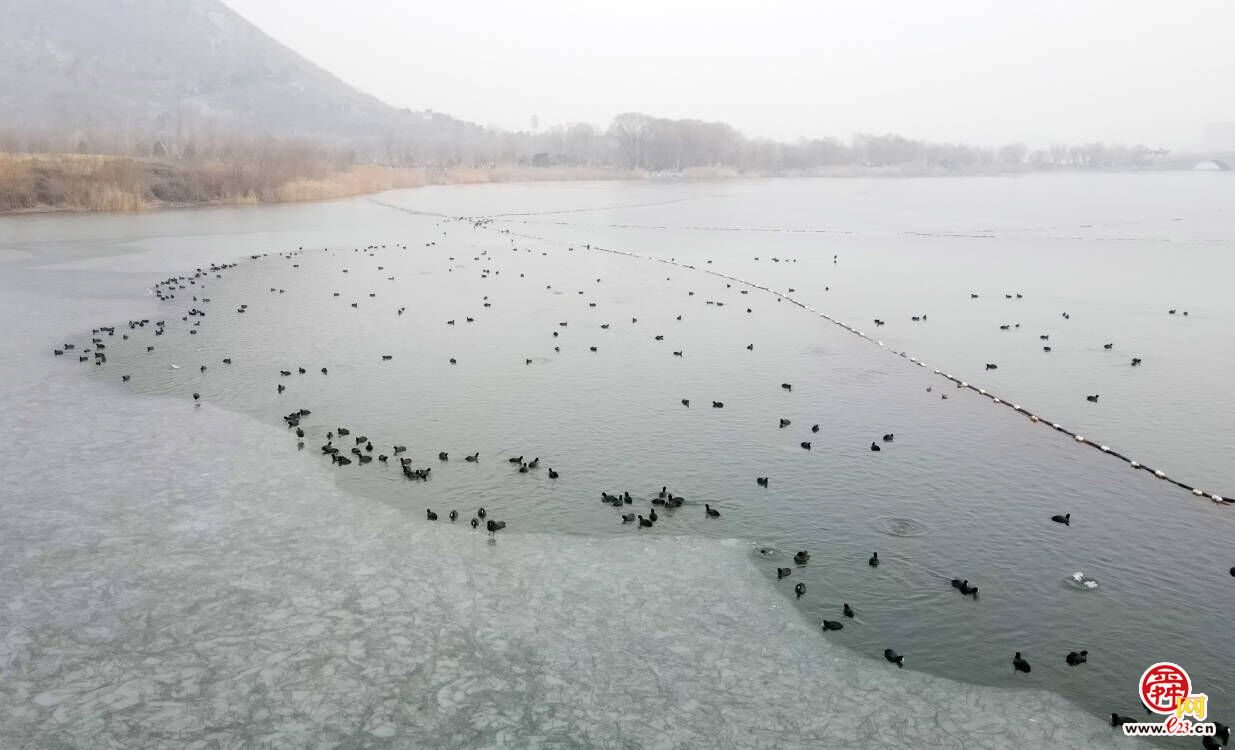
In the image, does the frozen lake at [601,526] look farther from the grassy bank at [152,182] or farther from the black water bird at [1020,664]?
the grassy bank at [152,182]

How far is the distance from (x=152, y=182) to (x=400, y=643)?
7886cm

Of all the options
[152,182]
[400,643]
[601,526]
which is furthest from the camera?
[152,182]

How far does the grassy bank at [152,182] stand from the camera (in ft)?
224

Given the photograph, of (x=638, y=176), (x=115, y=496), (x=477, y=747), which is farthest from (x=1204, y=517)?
(x=638, y=176)

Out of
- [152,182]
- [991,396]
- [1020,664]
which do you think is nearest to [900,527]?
[1020,664]

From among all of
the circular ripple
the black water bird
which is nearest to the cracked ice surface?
the black water bird

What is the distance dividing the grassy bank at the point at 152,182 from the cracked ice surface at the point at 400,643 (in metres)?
65.9

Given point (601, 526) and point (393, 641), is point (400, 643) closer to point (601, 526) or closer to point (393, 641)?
point (393, 641)

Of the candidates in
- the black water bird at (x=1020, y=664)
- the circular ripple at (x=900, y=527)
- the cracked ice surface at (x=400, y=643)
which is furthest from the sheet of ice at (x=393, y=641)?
the circular ripple at (x=900, y=527)

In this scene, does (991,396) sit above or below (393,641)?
above

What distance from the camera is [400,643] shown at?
1006 centimetres

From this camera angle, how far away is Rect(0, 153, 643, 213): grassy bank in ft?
224

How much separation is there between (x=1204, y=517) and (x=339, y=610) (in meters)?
13.0

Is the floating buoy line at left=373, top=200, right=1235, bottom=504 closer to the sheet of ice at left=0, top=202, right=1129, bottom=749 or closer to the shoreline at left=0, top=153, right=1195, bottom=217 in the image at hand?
the sheet of ice at left=0, top=202, right=1129, bottom=749
